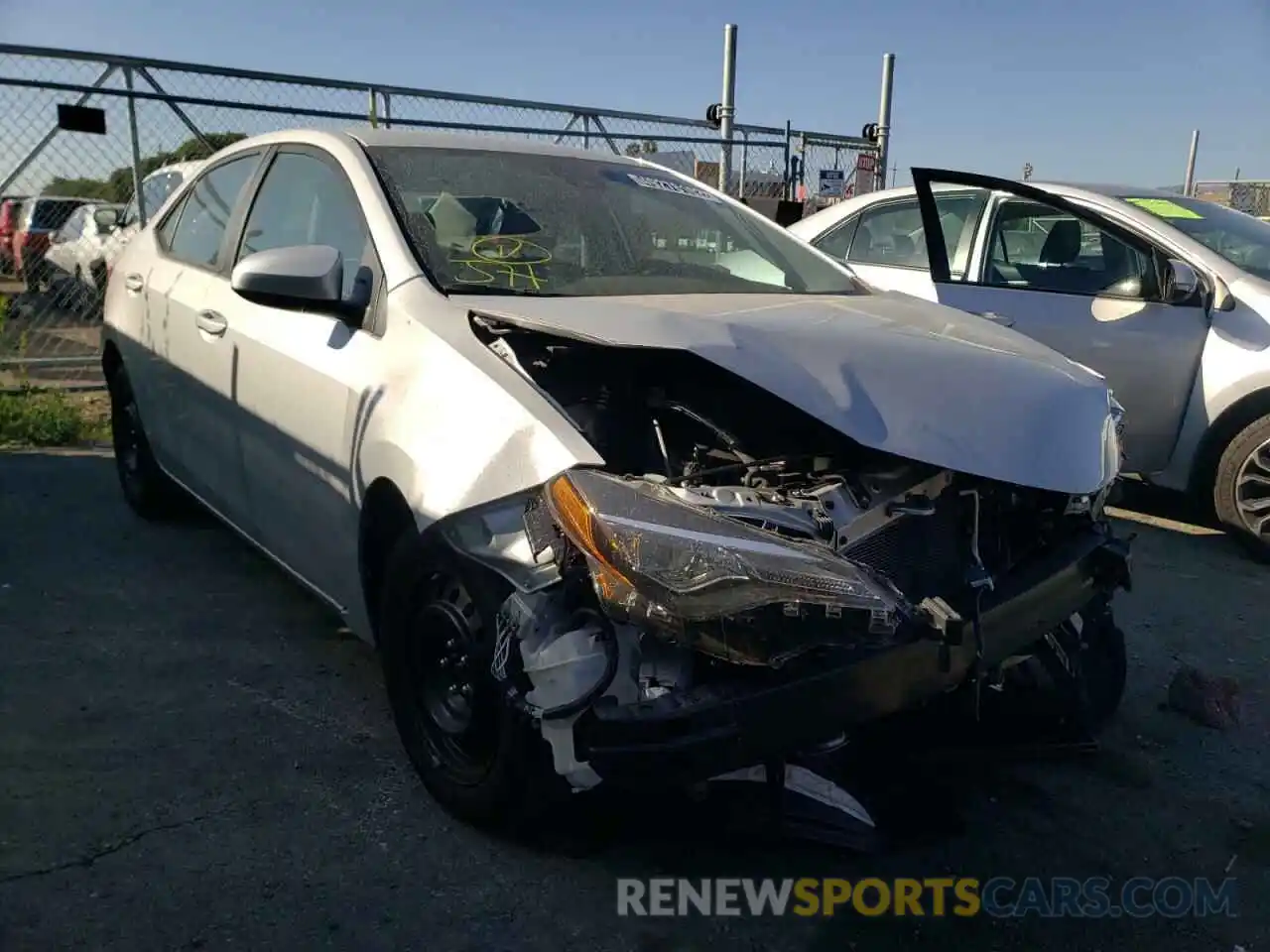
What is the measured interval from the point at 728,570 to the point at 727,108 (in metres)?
8.24

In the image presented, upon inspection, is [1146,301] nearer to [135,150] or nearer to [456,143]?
[456,143]

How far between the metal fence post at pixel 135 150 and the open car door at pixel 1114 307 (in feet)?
18.3

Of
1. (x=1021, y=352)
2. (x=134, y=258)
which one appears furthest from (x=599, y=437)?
(x=134, y=258)

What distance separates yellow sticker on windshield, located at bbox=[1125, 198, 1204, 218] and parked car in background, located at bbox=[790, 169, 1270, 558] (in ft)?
0.05

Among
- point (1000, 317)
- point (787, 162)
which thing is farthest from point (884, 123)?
point (1000, 317)

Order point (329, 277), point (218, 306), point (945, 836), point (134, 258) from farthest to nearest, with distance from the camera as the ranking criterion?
point (134, 258)
point (218, 306)
point (329, 277)
point (945, 836)

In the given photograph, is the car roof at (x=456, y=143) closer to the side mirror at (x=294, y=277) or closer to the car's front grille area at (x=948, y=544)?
the side mirror at (x=294, y=277)

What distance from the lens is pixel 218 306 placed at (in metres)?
3.87

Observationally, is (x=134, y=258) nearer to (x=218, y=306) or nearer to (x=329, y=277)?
(x=218, y=306)

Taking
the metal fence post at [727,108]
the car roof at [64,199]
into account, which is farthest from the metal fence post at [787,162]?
the car roof at [64,199]

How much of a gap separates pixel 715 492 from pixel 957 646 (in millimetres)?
587

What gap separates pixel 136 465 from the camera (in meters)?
5.17

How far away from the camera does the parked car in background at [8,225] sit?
7.72 metres

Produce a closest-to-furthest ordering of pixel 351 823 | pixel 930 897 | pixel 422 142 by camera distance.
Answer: pixel 930 897 → pixel 351 823 → pixel 422 142
